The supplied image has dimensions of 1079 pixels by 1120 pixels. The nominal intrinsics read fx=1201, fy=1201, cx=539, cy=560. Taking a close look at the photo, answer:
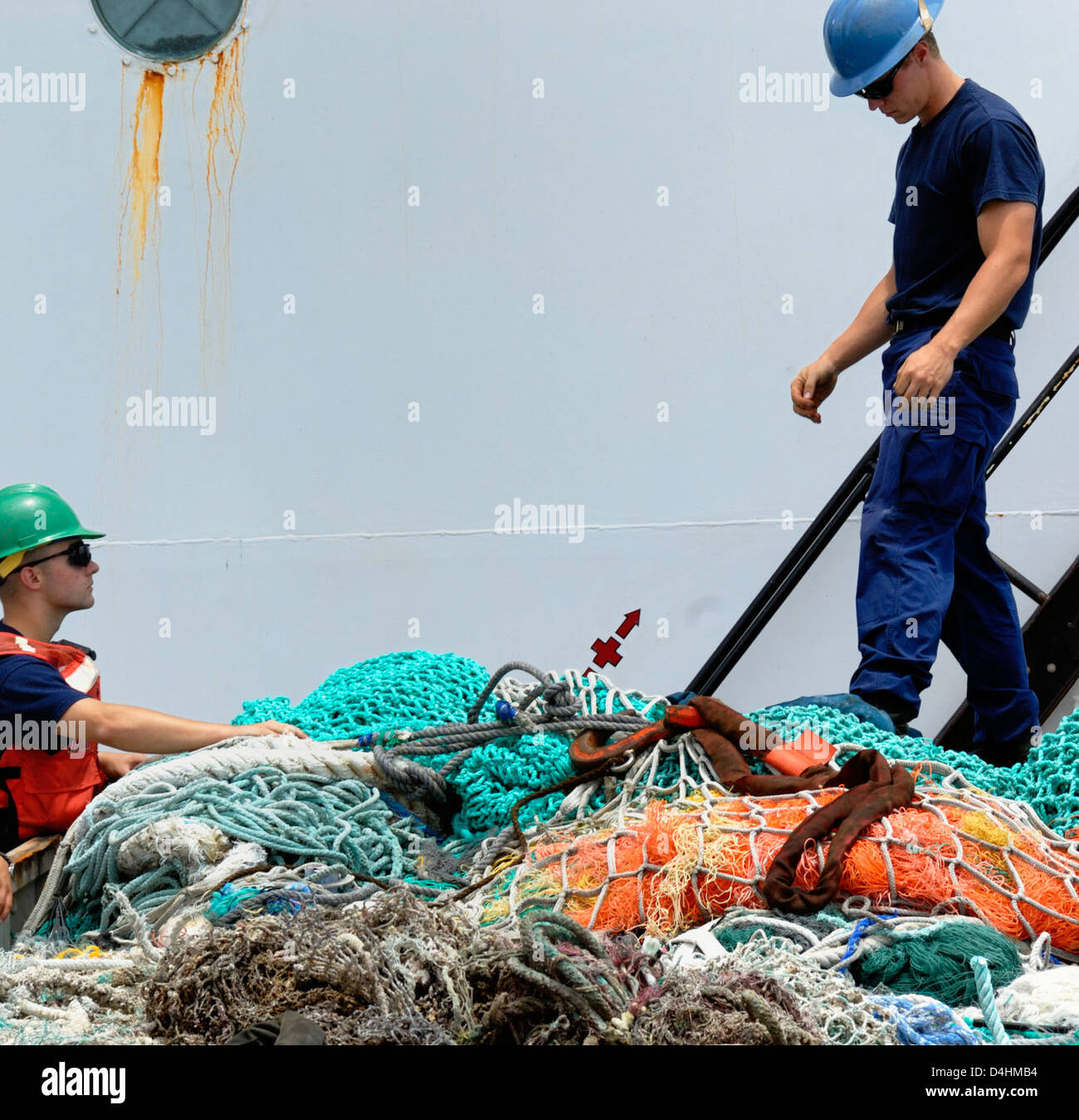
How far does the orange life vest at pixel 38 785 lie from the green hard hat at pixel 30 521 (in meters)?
0.35

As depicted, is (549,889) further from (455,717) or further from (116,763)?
(116,763)

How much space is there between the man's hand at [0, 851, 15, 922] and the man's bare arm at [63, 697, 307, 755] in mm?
477

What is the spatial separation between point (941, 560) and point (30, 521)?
2.48 metres

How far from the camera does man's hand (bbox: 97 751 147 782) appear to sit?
321cm

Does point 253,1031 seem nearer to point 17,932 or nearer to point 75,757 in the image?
point 17,932

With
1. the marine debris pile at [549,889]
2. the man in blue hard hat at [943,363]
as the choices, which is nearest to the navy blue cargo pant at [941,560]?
the man in blue hard hat at [943,363]

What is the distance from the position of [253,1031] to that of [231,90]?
154 inches

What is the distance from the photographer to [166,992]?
170cm

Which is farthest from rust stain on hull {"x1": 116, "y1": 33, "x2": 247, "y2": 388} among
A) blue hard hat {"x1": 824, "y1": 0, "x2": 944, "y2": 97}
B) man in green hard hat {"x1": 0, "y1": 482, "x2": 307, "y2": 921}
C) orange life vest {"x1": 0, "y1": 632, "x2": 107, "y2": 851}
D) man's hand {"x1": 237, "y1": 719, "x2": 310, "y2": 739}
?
blue hard hat {"x1": 824, "y1": 0, "x2": 944, "y2": 97}

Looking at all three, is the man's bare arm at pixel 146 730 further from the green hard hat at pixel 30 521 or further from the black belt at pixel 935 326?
the black belt at pixel 935 326

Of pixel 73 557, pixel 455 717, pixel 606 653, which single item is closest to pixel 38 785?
pixel 73 557

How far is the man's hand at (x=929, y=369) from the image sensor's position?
119 inches

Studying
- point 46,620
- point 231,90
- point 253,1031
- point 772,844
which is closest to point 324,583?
point 46,620

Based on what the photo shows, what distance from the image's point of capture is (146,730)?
2896mm
